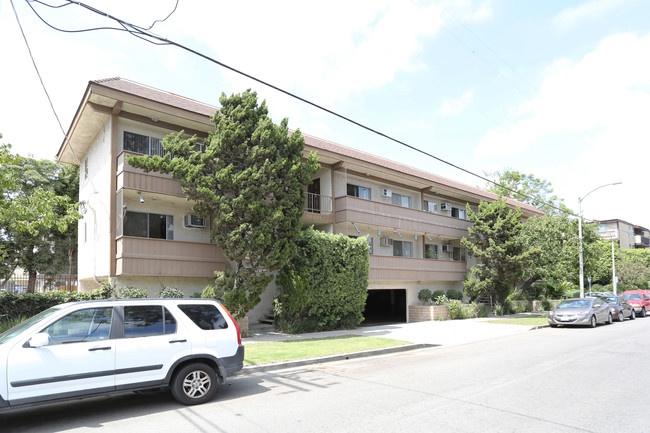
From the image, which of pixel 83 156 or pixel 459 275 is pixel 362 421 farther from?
pixel 459 275

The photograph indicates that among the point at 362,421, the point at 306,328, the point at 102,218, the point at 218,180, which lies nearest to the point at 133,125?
the point at 102,218

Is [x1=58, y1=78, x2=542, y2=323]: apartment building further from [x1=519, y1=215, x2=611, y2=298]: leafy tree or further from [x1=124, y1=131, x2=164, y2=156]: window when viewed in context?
[x1=519, y1=215, x2=611, y2=298]: leafy tree

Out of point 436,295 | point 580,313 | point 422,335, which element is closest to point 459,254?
point 436,295

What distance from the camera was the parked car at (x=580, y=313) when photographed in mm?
19422

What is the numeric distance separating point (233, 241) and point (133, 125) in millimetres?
6310

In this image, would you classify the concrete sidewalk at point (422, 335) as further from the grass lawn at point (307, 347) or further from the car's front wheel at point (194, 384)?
the car's front wheel at point (194, 384)

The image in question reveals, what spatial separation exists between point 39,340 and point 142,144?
12.5 meters

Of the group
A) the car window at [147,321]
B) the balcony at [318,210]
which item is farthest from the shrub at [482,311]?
the car window at [147,321]

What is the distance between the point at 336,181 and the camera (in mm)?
23375

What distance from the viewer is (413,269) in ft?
81.4

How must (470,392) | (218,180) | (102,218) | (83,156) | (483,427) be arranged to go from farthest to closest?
(83,156) → (102,218) → (218,180) → (470,392) → (483,427)

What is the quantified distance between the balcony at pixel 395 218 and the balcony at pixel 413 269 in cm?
184

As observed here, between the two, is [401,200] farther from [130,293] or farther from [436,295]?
[130,293]

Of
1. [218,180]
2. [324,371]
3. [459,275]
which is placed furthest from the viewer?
[459,275]
